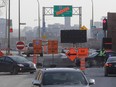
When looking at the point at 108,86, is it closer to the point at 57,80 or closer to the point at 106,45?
the point at 57,80

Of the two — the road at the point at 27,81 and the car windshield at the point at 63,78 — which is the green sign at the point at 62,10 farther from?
the car windshield at the point at 63,78

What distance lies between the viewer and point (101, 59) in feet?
158

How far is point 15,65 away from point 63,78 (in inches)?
896

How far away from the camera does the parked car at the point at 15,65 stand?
37.7 m

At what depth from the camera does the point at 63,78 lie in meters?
15.4

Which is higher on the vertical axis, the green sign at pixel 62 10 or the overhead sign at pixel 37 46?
the green sign at pixel 62 10

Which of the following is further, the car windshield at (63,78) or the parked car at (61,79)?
the car windshield at (63,78)

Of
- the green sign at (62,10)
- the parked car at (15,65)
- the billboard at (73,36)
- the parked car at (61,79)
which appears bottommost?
→ the parked car at (15,65)

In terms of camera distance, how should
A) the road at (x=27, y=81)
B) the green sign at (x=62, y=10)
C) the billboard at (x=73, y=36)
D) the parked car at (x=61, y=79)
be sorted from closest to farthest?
1. the parked car at (x=61, y=79)
2. the road at (x=27, y=81)
3. the billboard at (x=73, y=36)
4. the green sign at (x=62, y=10)

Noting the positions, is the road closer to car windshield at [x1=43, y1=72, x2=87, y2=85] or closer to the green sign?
car windshield at [x1=43, y1=72, x2=87, y2=85]

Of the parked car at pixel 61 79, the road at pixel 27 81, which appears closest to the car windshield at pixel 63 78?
the parked car at pixel 61 79

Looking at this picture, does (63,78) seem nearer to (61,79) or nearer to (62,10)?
(61,79)

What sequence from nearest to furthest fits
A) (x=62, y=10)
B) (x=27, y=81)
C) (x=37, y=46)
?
(x=27, y=81) < (x=37, y=46) < (x=62, y=10)

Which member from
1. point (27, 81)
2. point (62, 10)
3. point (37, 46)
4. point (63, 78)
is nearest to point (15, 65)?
point (27, 81)
